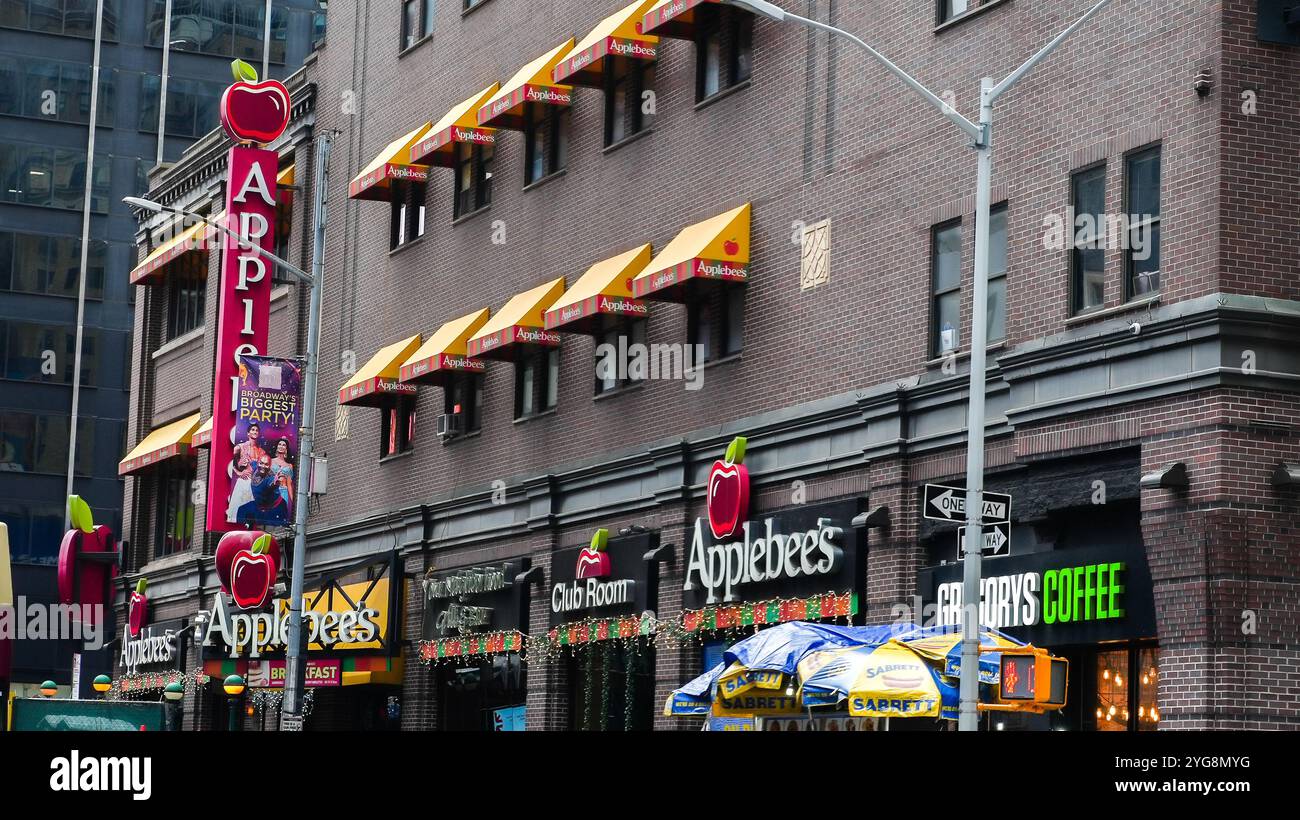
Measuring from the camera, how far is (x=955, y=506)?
63.9 feet

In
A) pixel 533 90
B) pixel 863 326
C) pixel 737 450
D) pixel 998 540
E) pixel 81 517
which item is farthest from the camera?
pixel 81 517

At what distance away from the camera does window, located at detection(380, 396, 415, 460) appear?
41.3 m

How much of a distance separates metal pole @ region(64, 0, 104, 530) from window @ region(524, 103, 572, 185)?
48515 millimetres

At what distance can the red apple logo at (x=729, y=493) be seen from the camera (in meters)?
28.6

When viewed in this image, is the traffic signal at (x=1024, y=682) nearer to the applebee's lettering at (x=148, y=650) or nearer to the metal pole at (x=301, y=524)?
the metal pole at (x=301, y=524)

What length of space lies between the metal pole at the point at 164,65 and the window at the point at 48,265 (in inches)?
203

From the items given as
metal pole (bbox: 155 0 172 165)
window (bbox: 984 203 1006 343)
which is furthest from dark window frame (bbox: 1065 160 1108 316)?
metal pole (bbox: 155 0 172 165)

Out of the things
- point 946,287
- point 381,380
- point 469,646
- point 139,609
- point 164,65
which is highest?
point 164,65

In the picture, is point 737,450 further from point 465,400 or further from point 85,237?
point 85,237

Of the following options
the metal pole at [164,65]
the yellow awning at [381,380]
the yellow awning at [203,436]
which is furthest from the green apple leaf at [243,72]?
the metal pole at [164,65]

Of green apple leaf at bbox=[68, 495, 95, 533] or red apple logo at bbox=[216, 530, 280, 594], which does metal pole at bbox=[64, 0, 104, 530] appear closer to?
green apple leaf at bbox=[68, 495, 95, 533]

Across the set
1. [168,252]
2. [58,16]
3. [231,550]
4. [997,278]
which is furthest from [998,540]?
[58,16]

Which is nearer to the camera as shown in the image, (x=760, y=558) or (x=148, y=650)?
(x=760, y=558)

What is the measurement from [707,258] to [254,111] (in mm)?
20225
